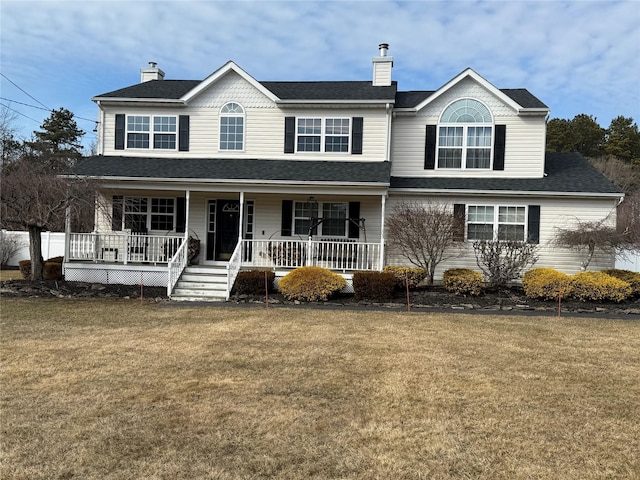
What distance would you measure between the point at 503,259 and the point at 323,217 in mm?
5964

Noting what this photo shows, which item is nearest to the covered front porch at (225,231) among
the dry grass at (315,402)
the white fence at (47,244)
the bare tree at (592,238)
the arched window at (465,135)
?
the arched window at (465,135)

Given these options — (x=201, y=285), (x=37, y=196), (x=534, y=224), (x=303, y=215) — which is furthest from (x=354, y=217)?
(x=37, y=196)

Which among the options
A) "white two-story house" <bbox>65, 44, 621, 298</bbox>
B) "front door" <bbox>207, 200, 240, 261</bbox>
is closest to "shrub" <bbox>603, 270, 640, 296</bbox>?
"white two-story house" <bbox>65, 44, 621, 298</bbox>

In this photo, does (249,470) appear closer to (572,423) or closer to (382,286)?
(572,423)

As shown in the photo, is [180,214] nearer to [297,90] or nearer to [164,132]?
[164,132]

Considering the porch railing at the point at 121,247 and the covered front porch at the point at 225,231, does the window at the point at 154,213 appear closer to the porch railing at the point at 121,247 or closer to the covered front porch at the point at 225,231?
the covered front porch at the point at 225,231

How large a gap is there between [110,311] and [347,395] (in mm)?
7535

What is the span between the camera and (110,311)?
10.9 meters

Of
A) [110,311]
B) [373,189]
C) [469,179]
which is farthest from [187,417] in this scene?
[469,179]

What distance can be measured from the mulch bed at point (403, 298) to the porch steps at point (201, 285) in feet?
1.39

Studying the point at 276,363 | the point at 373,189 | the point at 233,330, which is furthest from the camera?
the point at 373,189

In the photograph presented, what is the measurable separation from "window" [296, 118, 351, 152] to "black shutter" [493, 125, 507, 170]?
503cm

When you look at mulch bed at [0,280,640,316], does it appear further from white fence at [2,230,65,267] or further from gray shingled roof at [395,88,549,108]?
white fence at [2,230,65,267]

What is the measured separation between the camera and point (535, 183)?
15305mm
